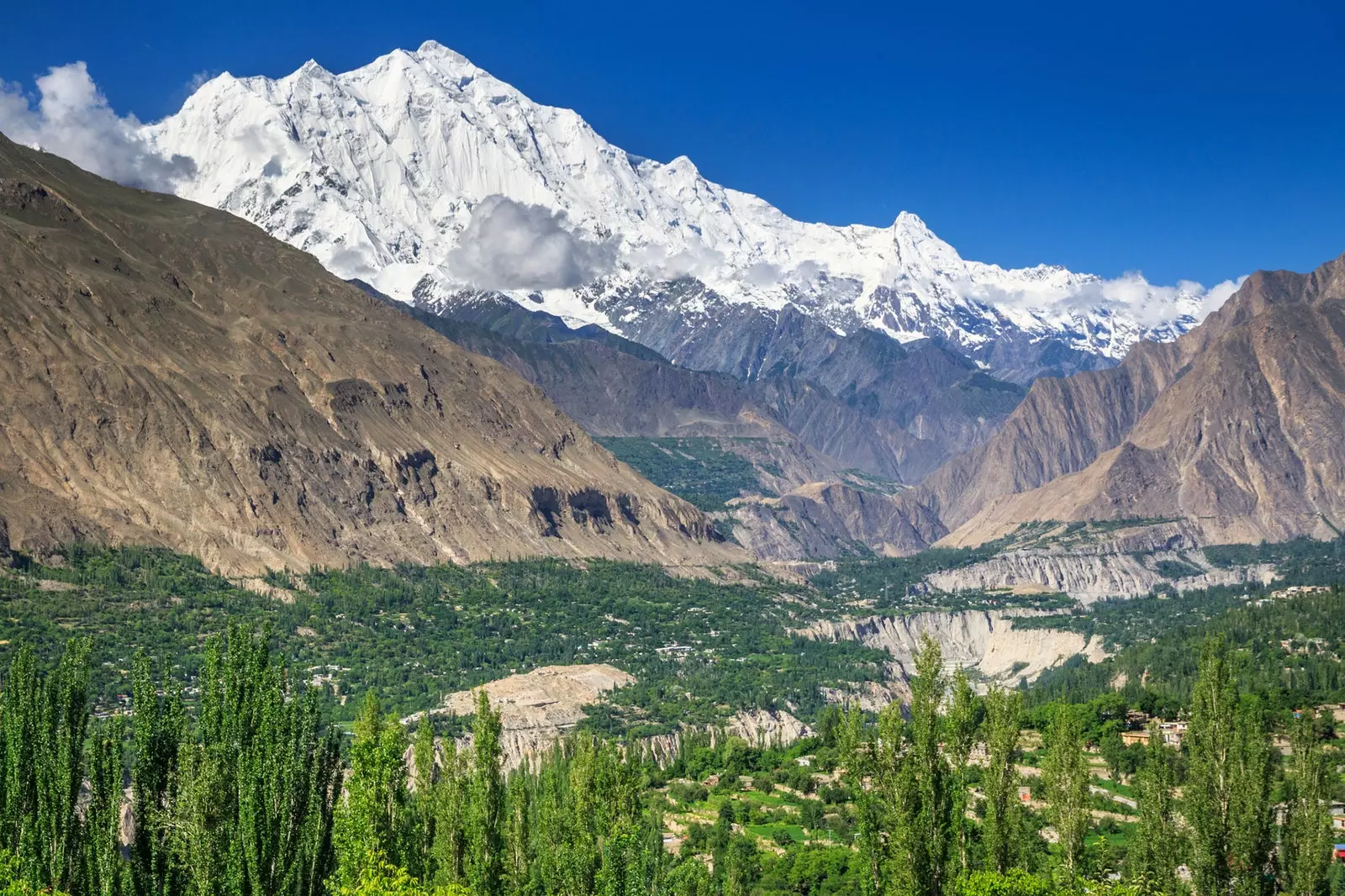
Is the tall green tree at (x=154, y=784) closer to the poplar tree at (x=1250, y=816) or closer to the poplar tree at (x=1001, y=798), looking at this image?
A: the poplar tree at (x=1001, y=798)

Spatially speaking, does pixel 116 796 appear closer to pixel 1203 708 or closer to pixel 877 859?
pixel 877 859

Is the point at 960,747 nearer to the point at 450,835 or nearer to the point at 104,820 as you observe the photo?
the point at 450,835

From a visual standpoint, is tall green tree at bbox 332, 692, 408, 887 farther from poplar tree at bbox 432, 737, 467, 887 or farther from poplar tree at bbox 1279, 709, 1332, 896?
poplar tree at bbox 1279, 709, 1332, 896

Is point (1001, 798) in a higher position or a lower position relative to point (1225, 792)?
higher

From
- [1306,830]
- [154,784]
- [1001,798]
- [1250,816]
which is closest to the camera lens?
[154,784]

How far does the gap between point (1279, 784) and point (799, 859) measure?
3396cm

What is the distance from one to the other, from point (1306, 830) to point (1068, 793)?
550 inches

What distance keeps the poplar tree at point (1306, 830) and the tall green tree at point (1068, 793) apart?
12.1 m

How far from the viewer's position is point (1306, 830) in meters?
90.9

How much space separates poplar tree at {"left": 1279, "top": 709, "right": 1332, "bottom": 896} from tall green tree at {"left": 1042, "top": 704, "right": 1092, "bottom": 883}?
39.6 ft

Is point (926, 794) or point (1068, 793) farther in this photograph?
point (1068, 793)

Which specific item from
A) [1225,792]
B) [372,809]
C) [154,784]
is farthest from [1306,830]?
[154,784]

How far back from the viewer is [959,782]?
83938mm

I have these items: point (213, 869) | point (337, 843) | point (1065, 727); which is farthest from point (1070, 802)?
point (213, 869)
